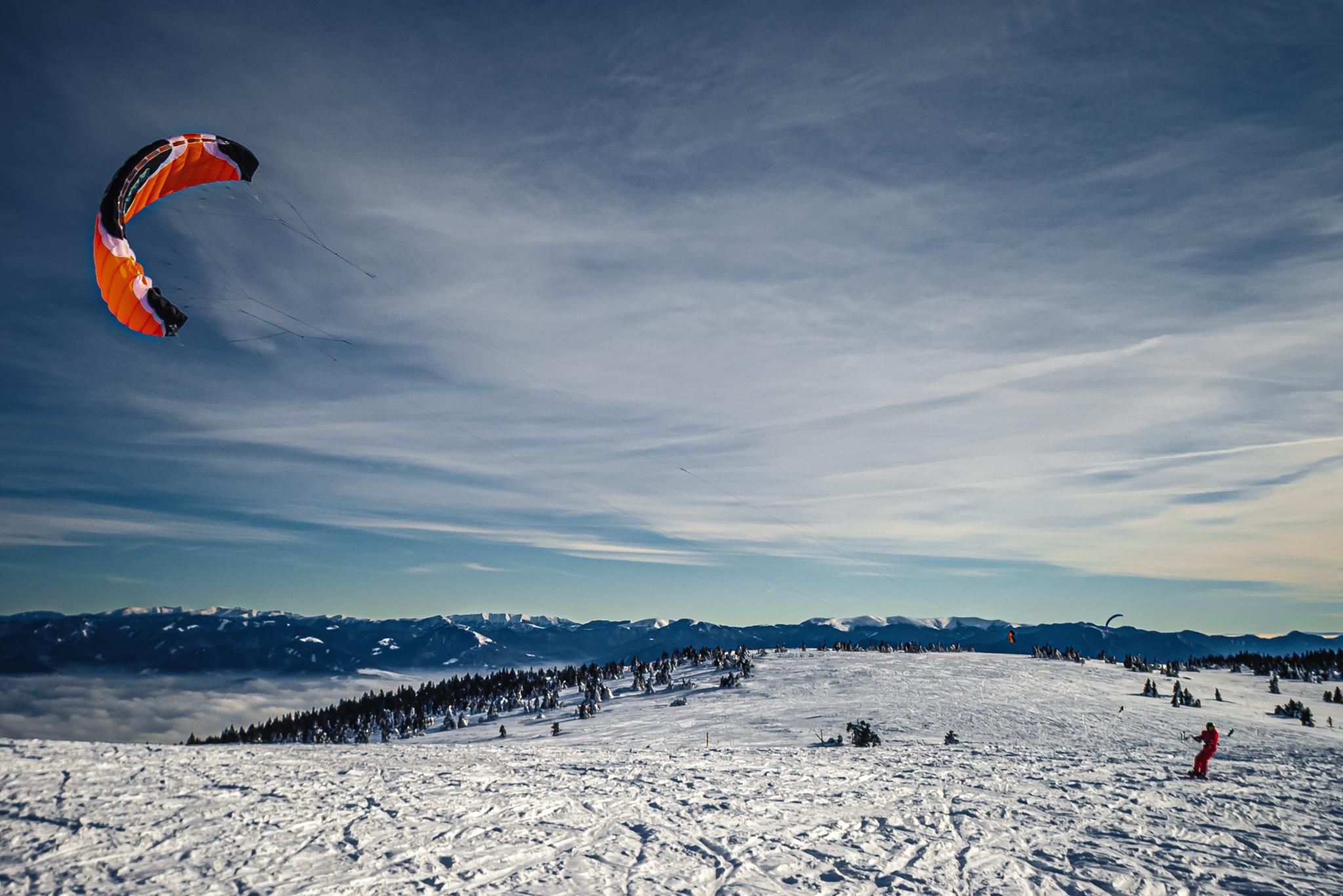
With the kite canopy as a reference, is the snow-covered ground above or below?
below

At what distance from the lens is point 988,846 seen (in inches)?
449

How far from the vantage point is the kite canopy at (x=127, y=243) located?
1698 centimetres

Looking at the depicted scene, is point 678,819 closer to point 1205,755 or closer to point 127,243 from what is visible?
point 1205,755

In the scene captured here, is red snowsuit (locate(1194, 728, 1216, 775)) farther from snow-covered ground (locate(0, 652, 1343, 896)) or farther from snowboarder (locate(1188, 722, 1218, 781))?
snow-covered ground (locate(0, 652, 1343, 896))

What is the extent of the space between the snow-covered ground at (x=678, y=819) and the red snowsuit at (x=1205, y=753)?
37 cm

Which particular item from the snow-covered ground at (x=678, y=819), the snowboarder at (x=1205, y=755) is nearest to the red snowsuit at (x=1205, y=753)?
the snowboarder at (x=1205, y=755)

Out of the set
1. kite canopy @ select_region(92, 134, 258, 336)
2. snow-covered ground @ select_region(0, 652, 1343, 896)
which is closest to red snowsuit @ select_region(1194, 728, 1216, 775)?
snow-covered ground @ select_region(0, 652, 1343, 896)

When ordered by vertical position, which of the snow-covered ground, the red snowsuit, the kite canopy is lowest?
the snow-covered ground

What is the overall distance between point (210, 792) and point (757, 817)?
38.4ft

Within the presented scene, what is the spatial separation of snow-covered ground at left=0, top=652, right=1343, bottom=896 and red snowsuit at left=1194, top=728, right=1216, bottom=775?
1.21 feet

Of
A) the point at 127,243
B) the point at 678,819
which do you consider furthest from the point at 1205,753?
the point at 127,243

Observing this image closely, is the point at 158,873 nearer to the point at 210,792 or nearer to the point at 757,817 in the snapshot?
the point at 210,792

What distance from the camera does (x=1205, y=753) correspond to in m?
17.7

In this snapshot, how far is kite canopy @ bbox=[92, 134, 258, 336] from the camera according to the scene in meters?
17.0
